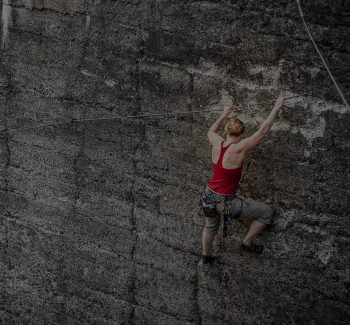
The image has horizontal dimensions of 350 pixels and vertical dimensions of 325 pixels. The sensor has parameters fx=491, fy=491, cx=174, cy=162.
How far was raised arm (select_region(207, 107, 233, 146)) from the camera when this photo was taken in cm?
371

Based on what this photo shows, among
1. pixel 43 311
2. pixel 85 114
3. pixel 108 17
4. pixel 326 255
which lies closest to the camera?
pixel 326 255

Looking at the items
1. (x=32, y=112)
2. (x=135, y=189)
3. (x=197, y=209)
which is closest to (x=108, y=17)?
(x=32, y=112)

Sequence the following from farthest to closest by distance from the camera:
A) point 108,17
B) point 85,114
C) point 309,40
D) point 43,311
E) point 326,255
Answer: point 43,311 → point 85,114 → point 108,17 → point 326,255 → point 309,40

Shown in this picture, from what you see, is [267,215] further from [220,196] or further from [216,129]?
[216,129]

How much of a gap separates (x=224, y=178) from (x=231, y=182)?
64 millimetres

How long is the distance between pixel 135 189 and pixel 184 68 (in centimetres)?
116

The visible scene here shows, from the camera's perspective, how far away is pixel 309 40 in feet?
11.3

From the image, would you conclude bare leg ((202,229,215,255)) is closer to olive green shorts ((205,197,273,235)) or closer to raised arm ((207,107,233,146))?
olive green shorts ((205,197,273,235))

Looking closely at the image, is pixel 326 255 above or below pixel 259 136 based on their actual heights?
below

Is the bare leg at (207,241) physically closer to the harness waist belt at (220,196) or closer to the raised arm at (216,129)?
the harness waist belt at (220,196)

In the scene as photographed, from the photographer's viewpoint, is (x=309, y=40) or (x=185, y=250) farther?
(x=185, y=250)

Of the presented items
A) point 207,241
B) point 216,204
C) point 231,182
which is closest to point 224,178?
point 231,182

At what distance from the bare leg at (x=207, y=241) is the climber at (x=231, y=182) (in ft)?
0.04

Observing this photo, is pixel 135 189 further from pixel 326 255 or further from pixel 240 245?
pixel 326 255
